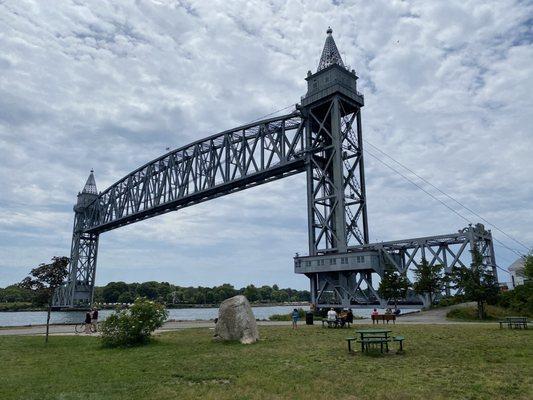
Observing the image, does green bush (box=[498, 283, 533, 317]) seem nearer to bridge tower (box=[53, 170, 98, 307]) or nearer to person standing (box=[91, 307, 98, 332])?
person standing (box=[91, 307, 98, 332])

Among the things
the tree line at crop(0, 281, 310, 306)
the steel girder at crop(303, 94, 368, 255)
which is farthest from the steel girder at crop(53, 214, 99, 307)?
the steel girder at crop(303, 94, 368, 255)

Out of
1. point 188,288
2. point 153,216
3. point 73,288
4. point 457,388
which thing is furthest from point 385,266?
point 188,288

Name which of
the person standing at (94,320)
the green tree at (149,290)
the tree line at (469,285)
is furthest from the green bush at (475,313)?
the green tree at (149,290)

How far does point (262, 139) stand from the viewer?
71.0m

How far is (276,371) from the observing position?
12.3m

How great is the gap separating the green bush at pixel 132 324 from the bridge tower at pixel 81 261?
103907 mm

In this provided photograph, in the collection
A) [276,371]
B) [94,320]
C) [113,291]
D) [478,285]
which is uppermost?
[113,291]

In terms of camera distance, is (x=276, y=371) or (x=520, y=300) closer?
(x=276, y=371)

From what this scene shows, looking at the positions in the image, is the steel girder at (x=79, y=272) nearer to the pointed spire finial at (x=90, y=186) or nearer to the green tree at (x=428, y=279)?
the pointed spire finial at (x=90, y=186)

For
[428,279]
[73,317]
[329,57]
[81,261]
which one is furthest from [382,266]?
[81,261]

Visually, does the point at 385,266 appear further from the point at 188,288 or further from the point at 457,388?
the point at 188,288

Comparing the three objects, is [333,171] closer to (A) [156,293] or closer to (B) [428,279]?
(B) [428,279]

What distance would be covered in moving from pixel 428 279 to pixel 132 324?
34421mm

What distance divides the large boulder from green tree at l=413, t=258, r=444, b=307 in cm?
3026
